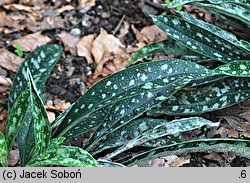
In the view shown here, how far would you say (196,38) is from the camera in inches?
75.7

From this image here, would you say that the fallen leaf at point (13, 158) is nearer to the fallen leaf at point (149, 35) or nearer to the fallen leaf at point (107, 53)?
the fallen leaf at point (107, 53)

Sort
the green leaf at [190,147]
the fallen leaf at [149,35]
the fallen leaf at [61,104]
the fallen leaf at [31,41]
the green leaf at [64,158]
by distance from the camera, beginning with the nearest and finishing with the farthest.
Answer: the green leaf at [64,158]
the green leaf at [190,147]
the fallen leaf at [61,104]
the fallen leaf at [31,41]
the fallen leaf at [149,35]

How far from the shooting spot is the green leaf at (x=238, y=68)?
174 centimetres

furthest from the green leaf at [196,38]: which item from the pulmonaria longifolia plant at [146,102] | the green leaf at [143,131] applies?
the green leaf at [143,131]

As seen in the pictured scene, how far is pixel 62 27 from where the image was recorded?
246 centimetres

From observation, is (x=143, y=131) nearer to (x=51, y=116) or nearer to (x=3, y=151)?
(x=51, y=116)

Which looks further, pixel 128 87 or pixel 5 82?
pixel 5 82

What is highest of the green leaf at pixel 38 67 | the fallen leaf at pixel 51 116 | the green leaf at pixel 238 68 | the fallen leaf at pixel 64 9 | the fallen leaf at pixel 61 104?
the green leaf at pixel 238 68

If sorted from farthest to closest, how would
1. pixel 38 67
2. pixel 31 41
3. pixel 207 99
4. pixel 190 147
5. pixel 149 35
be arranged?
pixel 149 35, pixel 31 41, pixel 38 67, pixel 207 99, pixel 190 147

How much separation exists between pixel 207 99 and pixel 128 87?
16.7 inches

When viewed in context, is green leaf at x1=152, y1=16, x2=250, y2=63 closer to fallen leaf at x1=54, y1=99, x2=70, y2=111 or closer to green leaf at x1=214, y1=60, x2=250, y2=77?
green leaf at x1=214, y1=60, x2=250, y2=77

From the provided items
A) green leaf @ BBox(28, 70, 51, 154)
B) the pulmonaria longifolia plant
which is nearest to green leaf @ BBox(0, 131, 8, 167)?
the pulmonaria longifolia plant

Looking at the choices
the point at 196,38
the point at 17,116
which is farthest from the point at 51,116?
the point at 196,38
